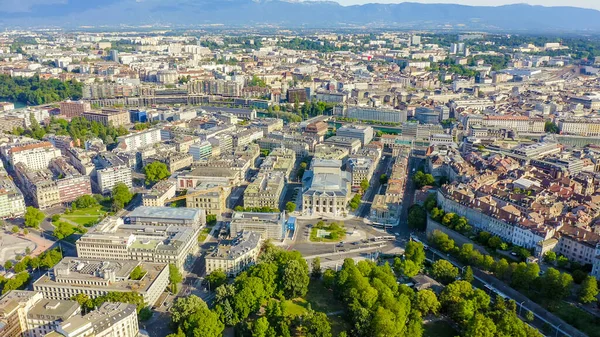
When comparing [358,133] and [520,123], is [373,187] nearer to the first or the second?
[358,133]

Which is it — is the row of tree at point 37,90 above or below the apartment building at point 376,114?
above

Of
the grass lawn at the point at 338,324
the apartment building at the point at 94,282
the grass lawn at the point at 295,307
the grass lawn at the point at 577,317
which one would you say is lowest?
the grass lawn at the point at 338,324

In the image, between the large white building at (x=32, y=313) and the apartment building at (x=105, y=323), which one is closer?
the apartment building at (x=105, y=323)

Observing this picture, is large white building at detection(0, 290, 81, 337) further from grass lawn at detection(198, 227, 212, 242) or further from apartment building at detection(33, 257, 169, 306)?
grass lawn at detection(198, 227, 212, 242)

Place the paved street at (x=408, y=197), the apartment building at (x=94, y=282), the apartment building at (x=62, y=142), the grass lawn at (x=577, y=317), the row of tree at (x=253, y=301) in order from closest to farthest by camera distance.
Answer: the row of tree at (x=253, y=301), the grass lawn at (x=577, y=317), the apartment building at (x=94, y=282), the paved street at (x=408, y=197), the apartment building at (x=62, y=142)

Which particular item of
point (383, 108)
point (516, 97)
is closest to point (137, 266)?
point (383, 108)

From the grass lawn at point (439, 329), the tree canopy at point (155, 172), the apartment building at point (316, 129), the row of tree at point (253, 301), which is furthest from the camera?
the apartment building at point (316, 129)

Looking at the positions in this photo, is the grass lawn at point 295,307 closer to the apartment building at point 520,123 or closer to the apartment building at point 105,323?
the apartment building at point 105,323

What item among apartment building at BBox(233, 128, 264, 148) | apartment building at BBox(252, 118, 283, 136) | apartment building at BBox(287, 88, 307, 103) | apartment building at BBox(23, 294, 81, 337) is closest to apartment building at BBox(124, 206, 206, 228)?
apartment building at BBox(23, 294, 81, 337)

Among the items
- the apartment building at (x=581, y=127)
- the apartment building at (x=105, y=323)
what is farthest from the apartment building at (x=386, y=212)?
the apartment building at (x=581, y=127)
